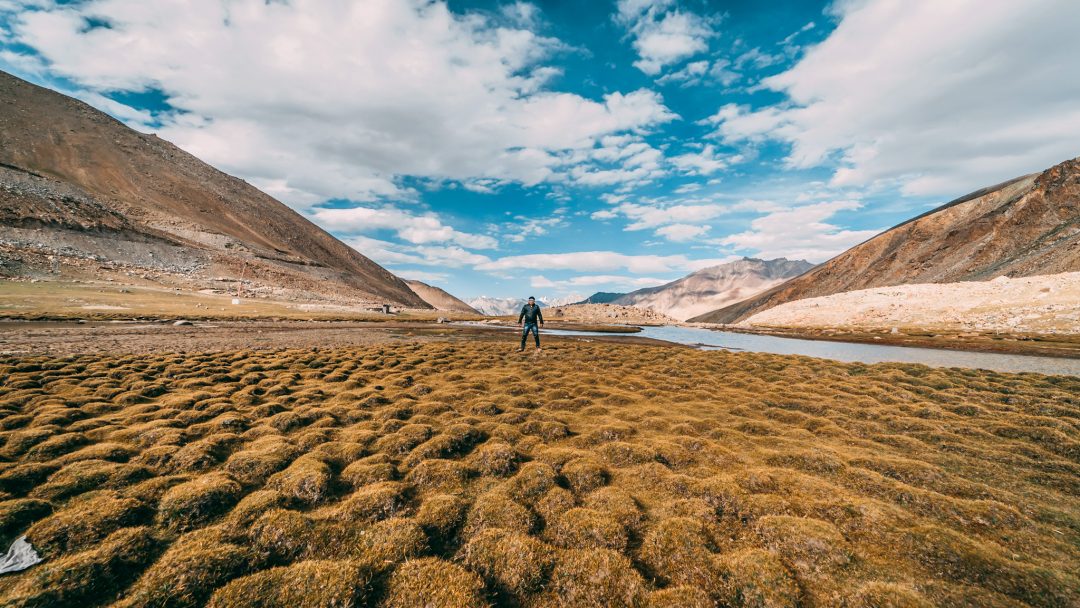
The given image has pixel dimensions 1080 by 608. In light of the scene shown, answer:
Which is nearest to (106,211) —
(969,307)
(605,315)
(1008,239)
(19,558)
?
(605,315)

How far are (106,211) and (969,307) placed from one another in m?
247

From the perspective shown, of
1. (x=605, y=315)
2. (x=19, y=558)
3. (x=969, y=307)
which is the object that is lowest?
(x=19, y=558)

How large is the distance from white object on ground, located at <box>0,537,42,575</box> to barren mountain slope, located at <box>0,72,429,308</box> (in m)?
123

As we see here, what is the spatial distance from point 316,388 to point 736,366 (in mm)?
28956

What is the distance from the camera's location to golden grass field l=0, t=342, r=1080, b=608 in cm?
692

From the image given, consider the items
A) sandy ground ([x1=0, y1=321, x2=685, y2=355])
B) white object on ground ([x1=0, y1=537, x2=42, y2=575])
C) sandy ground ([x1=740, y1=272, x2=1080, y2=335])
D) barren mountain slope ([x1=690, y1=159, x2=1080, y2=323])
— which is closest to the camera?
white object on ground ([x1=0, y1=537, x2=42, y2=575])

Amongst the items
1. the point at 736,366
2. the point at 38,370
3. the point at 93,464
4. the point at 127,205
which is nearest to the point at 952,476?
the point at 736,366

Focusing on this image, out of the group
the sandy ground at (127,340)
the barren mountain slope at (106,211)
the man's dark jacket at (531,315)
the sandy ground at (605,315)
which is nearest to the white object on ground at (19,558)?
the man's dark jacket at (531,315)

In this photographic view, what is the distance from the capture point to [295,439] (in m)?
13.4

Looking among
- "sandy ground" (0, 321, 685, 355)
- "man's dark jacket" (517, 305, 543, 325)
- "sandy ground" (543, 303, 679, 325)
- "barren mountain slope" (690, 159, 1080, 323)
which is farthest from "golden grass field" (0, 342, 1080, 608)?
"barren mountain slope" (690, 159, 1080, 323)

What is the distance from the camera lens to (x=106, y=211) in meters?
125

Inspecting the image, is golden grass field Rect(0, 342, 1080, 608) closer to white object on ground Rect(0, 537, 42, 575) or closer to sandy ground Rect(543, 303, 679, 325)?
white object on ground Rect(0, 537, 42, 575)

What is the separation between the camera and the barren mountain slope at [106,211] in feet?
346

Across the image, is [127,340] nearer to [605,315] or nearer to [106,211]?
[605,315]
